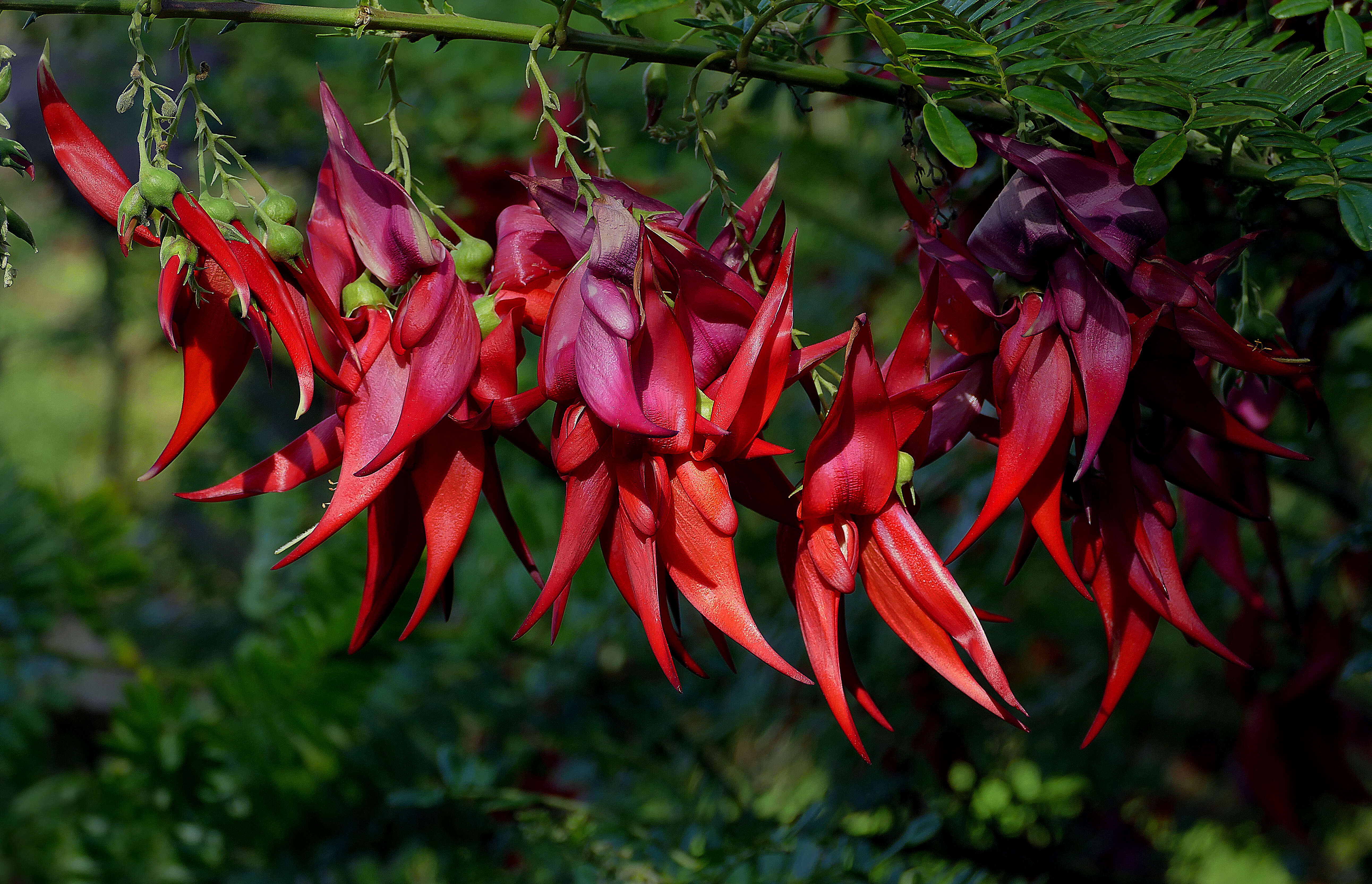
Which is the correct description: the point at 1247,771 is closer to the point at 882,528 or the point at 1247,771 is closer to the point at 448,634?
the point at 882,528

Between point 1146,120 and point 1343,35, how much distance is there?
0.15 meters

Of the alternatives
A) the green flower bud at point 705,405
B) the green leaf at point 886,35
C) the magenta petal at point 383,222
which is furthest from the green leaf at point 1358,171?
the magenta petal at point 383,222

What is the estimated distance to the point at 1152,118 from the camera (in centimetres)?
52

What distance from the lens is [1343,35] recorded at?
1.87 ft

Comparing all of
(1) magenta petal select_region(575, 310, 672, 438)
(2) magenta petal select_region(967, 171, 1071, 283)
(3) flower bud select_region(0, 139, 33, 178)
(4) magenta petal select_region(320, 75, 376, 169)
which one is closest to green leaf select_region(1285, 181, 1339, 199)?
(2) magenta petal select_region(967, 171, 1071, 283)

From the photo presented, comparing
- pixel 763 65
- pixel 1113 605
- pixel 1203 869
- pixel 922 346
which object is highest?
pixel 763 65

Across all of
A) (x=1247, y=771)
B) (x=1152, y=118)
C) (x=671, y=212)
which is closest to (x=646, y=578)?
(x=671, y=212)

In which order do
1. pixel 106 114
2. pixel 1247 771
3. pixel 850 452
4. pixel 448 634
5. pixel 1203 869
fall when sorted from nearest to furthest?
pixel 850 452 → pixel 1247 771 → pixel 448 634 → pixel 1203 869 → pixel 106 114

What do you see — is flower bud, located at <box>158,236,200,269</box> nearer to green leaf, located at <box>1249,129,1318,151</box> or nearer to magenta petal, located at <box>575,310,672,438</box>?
magenta petal, located at <box>575,310,672,438</box>

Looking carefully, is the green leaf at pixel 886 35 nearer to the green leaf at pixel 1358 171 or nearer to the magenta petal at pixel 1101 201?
the magenta petal at pixel 1101 201

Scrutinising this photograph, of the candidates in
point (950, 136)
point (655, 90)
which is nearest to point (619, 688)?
point (655, 90)

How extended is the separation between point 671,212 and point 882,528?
190mm

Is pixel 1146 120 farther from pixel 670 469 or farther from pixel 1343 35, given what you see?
pixel 670 469

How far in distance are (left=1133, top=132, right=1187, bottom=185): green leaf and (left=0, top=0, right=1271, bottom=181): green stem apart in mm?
64
